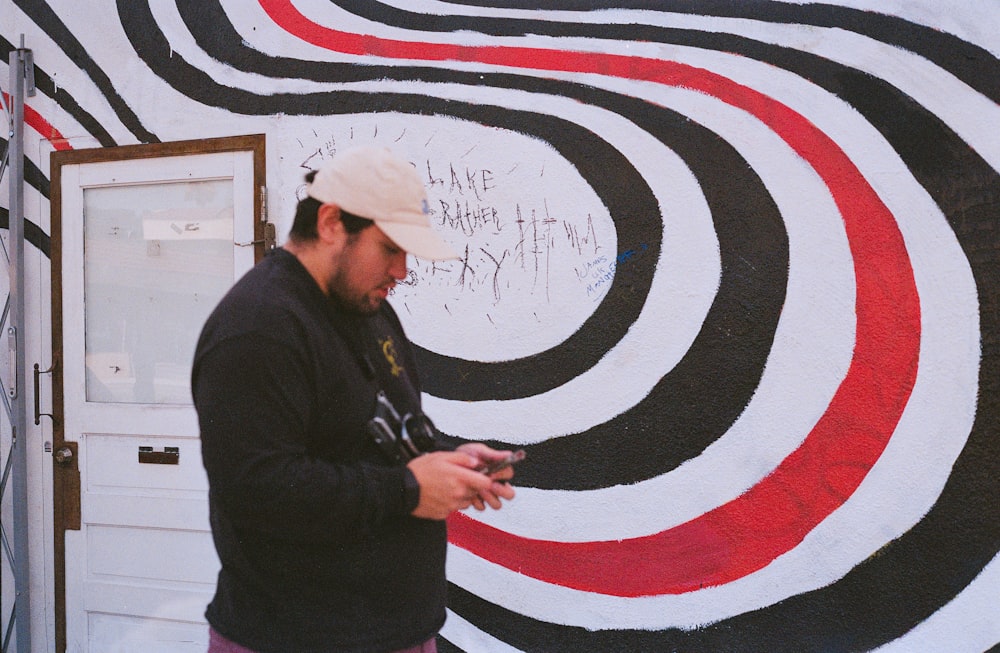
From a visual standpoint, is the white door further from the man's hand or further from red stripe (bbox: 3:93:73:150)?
the man's hand

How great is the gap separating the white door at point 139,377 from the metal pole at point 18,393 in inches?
6.4

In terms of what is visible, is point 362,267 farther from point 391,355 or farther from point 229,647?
point 229,647

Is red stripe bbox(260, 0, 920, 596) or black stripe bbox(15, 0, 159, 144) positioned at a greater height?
black stripe bbox(15, 0, 159, 144)

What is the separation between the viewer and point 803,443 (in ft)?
10.1

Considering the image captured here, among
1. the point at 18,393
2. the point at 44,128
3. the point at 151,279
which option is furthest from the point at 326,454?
the point at 44,128

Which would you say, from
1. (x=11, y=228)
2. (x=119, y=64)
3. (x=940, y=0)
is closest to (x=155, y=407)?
(x=11, y=228)

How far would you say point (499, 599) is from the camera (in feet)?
11.2

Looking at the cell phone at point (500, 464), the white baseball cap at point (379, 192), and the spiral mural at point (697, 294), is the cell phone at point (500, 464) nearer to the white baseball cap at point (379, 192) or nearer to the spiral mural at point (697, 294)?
the white baseball cap at point (379, 192)

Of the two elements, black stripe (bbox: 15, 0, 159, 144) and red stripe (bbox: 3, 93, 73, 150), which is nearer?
black stripe (bbox: 15, 0, 159, 144)

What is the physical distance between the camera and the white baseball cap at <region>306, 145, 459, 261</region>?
1.75 m

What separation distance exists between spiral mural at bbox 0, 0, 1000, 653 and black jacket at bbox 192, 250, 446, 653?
1.52 metres

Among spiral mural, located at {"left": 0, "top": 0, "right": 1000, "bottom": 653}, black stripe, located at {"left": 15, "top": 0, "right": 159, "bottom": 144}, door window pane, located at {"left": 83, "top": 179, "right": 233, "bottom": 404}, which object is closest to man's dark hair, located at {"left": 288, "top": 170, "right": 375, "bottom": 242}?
spiral mural, located at {"left": 0, "top": 0, "right": 1000, "bottom": 653}

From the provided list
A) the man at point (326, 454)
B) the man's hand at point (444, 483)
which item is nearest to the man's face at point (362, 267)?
the man at point (326, 454)

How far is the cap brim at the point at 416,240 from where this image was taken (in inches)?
69.0
